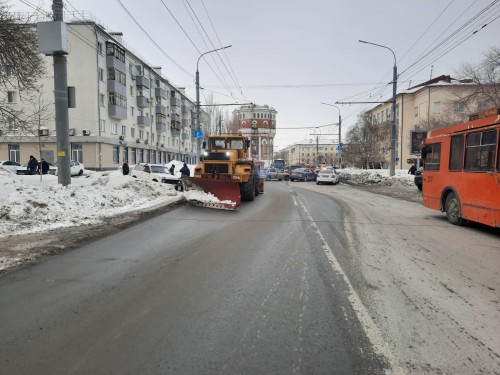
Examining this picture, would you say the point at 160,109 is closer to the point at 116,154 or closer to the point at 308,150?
the point at 116,154

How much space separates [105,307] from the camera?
173 inches

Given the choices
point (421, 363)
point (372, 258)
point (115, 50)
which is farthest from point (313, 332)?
point (115, 50)

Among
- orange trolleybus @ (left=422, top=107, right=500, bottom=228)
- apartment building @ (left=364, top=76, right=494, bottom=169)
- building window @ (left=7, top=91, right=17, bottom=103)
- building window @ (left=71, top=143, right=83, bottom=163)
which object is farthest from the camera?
apartment building @ (left=364, top=76, right=494, bottom=169)

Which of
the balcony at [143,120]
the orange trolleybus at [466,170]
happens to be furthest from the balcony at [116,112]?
the orange trolleybus at [466,170]

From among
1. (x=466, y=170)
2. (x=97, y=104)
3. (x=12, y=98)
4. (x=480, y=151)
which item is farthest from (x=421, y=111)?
(x=12, y=98)

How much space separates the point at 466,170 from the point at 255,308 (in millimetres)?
8453

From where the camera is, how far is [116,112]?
4484cm

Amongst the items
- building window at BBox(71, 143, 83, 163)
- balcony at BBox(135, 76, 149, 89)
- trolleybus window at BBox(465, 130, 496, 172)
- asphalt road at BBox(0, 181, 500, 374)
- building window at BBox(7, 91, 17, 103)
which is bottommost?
asphalt road at BBox(0, 181, 500, 374)

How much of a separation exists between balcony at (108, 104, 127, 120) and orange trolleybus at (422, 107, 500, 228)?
3913 cm

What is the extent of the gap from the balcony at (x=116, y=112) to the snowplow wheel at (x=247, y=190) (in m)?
32.6

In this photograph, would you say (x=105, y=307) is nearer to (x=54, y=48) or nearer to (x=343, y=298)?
(x=343, y=298)

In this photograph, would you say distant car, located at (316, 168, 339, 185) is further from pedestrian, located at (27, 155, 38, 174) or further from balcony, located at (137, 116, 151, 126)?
balcony, located at (137, 116, 151, 126)

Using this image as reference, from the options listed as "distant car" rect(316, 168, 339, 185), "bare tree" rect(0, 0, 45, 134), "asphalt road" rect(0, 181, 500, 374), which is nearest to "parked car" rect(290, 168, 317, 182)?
"distant car" rect(316, 168, 339, 185)

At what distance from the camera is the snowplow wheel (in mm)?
16797
